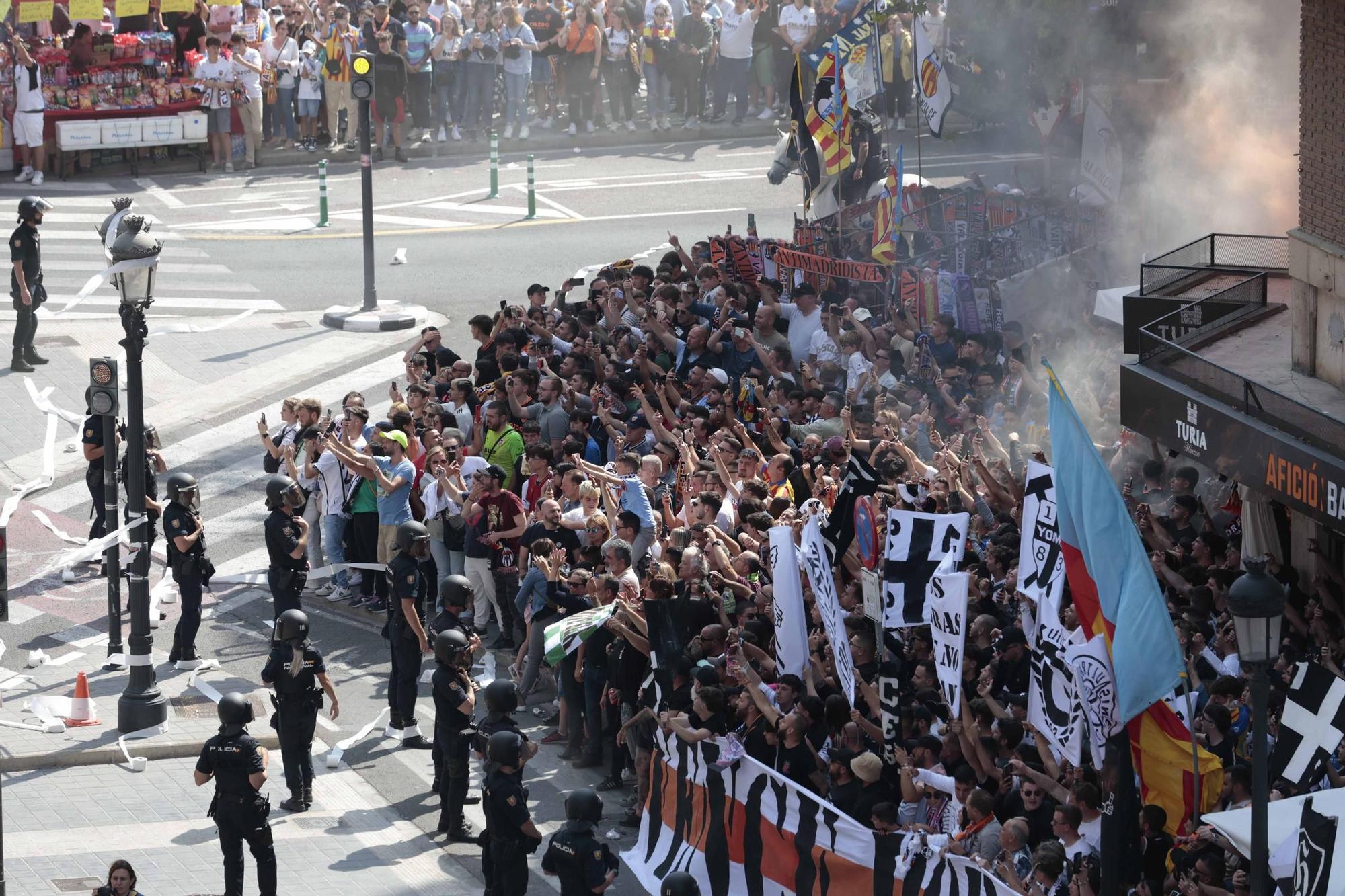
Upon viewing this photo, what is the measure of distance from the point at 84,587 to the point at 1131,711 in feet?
37.1

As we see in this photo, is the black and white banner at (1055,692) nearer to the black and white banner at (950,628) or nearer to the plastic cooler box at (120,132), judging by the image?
the black and white banner at (950,628)

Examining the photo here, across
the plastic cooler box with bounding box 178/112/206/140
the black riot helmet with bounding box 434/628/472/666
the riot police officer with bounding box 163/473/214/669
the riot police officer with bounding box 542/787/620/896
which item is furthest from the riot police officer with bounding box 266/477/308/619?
the plastic cooler box with bounding box 178/112/206/140

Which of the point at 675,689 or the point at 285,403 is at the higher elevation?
the point at 285,403

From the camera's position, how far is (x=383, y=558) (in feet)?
57.4

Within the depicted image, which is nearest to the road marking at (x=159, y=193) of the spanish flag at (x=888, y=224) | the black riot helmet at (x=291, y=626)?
the spanish flag at (x=888, y=224)

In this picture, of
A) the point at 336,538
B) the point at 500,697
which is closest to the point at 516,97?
the point at 336,538

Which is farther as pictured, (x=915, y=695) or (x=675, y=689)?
(x=675, y=689)

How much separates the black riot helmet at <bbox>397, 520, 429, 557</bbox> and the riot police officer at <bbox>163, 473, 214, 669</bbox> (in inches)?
94.3

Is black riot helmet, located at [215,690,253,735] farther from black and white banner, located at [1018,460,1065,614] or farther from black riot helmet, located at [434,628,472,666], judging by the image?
black and white banner, located at [1018,460,1065,614]

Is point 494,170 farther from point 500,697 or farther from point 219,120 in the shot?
point 500,697

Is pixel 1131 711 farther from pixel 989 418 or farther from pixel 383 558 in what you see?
pixel 383 558

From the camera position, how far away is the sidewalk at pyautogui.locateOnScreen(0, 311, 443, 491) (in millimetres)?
21922

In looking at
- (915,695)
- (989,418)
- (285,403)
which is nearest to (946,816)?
(915,695)

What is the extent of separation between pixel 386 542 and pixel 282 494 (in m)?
1.76
